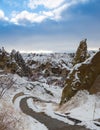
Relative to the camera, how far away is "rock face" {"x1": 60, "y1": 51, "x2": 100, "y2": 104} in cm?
3709

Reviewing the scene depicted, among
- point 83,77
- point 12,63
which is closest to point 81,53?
point 83,77

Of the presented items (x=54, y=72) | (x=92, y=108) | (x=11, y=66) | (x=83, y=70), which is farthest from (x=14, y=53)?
(x=92, y=108)

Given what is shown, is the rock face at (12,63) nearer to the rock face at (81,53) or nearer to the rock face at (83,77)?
the rock face at (81,53)

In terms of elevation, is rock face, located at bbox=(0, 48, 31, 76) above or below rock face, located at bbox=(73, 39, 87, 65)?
below

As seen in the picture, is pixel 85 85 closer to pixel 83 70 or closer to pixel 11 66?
pixel 83 70

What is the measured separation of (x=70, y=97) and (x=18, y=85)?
2841 centimetres

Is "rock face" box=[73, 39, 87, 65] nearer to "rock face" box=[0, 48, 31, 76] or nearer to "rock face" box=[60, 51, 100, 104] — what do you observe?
"rock face" box=[60, 51, 100, 104]

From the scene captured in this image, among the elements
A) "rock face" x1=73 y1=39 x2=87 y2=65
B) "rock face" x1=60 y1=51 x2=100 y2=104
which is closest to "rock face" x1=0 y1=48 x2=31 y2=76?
"rock face" x1=73 y1=39 x2=87 y2=65

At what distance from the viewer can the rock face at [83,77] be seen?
3709 centimetres

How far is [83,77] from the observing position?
124 ft

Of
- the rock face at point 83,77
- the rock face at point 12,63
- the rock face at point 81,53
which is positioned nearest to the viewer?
the rock face at point 83,77

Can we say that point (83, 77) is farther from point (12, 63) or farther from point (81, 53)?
point (12, 63)

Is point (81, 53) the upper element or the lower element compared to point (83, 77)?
upper

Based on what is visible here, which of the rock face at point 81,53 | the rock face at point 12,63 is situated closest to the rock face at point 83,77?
the rock face at point 81,53
